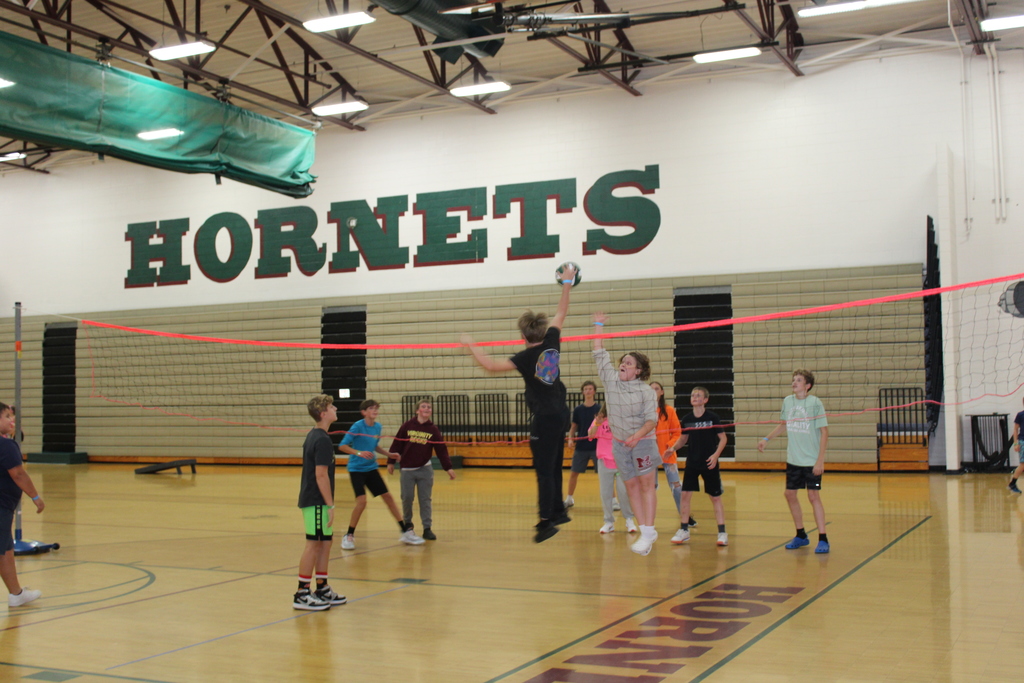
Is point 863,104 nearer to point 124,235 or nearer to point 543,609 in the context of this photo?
point 543,609

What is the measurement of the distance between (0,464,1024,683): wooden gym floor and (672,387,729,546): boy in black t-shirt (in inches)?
11.6

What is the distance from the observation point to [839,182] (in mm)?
16016

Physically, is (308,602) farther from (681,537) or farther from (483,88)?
(483,88)

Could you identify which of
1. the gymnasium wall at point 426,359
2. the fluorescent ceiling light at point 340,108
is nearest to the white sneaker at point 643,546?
the gymnasium wall at point 426,359

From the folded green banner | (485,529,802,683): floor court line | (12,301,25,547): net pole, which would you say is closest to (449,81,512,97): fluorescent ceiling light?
the folded green banner

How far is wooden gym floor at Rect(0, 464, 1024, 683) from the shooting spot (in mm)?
4953

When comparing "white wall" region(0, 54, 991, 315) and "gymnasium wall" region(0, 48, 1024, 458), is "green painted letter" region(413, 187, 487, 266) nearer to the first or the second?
"gymnasium wall" region(0, 48, 1024, 458)

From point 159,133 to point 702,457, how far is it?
27.3 ft

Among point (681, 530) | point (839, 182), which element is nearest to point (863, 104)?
point (839, 182)

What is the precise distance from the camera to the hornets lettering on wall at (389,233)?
1756 cm

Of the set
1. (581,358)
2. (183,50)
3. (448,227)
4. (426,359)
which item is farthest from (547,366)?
(448,227)

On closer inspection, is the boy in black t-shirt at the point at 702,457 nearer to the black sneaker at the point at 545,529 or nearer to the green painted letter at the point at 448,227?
the black sneaker at the point at 545,529

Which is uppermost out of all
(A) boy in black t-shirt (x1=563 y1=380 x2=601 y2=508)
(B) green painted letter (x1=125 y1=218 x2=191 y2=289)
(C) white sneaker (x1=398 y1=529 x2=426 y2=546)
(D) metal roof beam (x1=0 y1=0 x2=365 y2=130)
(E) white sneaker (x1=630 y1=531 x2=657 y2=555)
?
(D) metal roof beam (x1=0 y1=0 x2=365 y2=130)

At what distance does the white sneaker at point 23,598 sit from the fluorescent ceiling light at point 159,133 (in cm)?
679
